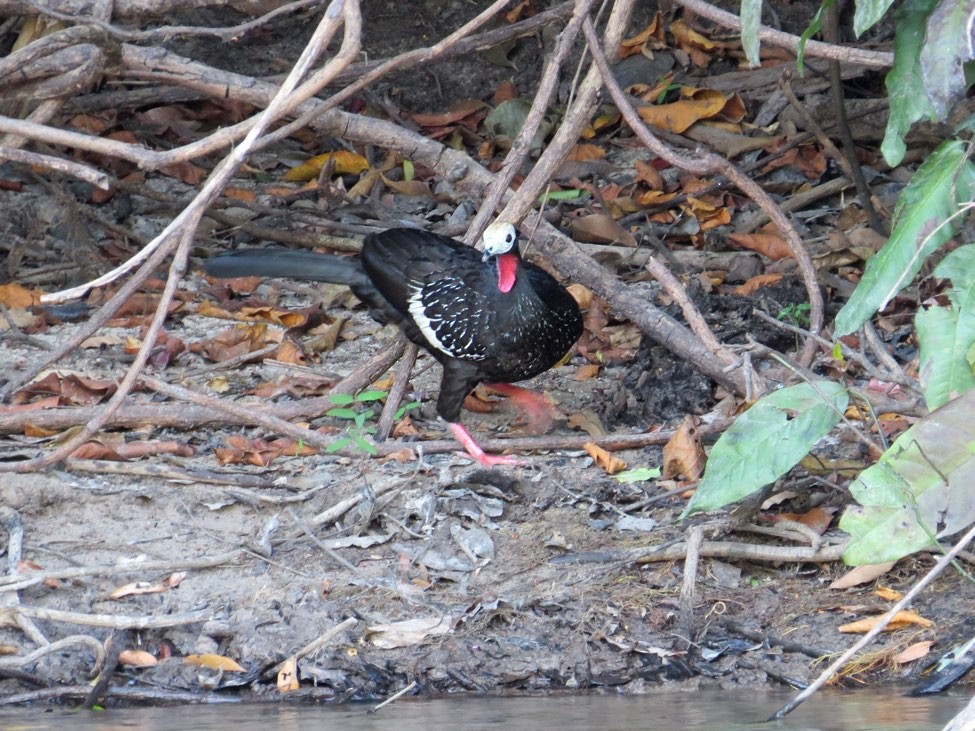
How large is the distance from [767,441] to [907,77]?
1005 millimetres

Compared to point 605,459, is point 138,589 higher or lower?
lower

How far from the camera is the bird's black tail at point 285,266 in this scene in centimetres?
546

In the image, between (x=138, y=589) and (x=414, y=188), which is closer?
(x=138, y=589)

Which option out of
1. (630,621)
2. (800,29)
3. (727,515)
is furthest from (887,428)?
(800,29)

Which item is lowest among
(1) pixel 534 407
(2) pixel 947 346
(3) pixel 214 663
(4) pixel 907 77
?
(3) pixel 214 663

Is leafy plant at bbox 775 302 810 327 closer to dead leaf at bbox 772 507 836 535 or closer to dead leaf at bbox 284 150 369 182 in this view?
dead leaf at bbox 772 507 836 535

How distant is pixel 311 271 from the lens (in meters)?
5.52

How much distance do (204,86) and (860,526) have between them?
3201 millimetres

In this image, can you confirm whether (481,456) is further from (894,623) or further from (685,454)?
(894,623)

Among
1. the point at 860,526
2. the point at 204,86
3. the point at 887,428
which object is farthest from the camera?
the point at 204,86

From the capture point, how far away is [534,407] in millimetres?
5465

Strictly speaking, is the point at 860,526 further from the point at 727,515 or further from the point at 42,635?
the point at 42,635

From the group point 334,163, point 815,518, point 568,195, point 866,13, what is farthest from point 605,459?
point 334,163

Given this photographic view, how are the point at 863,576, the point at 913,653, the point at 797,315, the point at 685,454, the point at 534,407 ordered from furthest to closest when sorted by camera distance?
the point at 797,315
the point at 534,407
the point at 685,454
the point at 863,576
the point at 913,653
